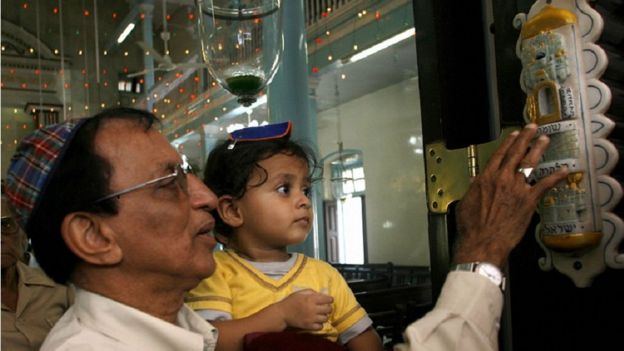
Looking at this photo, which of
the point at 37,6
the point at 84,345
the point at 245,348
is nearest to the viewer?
the point at 84,345

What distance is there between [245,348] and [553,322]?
2.06 feet

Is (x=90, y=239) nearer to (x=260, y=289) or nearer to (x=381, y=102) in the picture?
(x=260, y=289)

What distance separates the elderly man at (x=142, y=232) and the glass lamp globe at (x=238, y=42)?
63cm

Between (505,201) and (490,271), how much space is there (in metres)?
0.12

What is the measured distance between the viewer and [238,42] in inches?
72.7

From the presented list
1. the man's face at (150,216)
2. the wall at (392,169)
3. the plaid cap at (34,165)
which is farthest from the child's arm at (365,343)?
the wall at (392,169)

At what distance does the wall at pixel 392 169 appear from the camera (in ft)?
32.9

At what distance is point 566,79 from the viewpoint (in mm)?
1154

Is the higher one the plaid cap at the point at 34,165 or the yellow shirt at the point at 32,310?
the plaid cap at the point at 34,165

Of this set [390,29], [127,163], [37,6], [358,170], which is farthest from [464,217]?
[37,6]

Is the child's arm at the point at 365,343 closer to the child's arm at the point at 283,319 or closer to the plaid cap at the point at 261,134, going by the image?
the child's arm at the point at 283,319

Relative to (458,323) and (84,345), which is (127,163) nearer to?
(84,345)

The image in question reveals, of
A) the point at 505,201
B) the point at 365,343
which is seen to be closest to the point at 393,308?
the point at 365,343

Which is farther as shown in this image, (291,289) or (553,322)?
(291,289)
